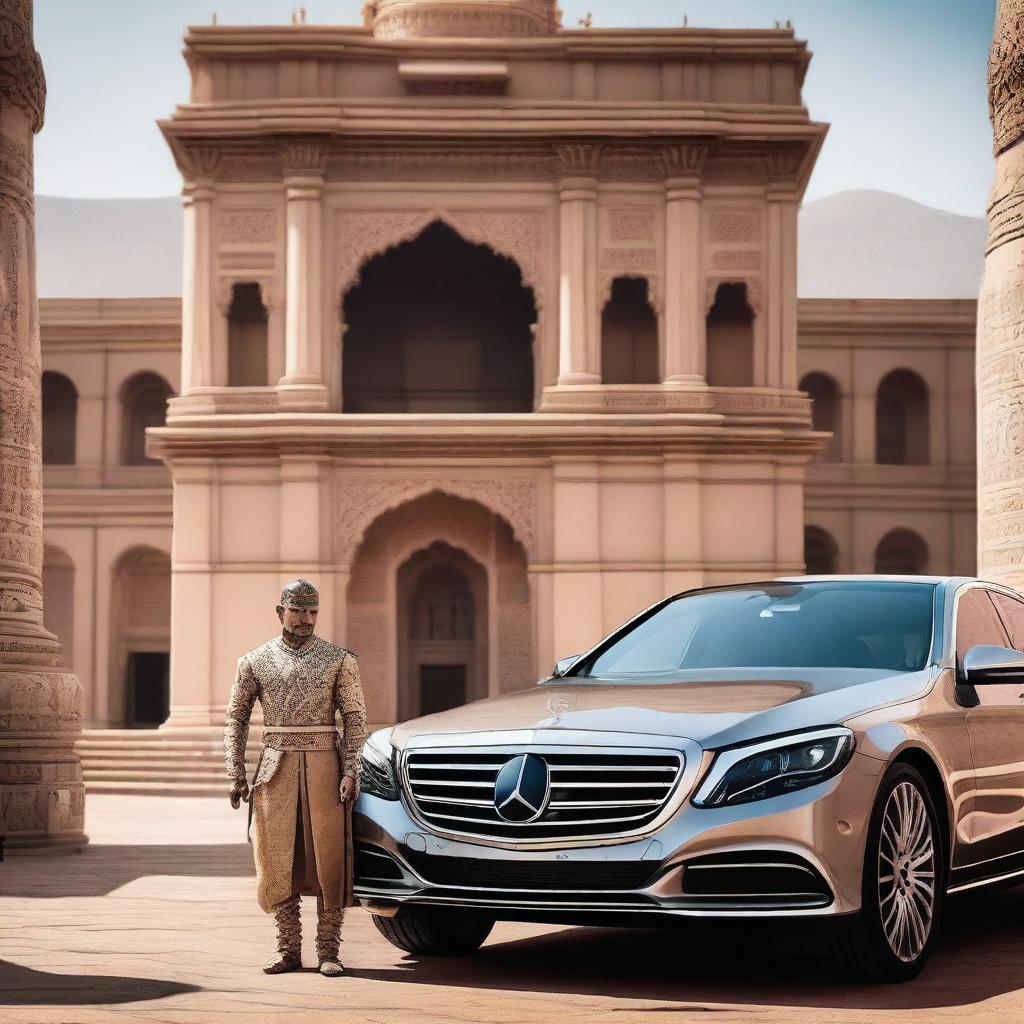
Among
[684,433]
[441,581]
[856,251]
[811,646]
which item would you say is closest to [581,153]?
[684,433]

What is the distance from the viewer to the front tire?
234 inches

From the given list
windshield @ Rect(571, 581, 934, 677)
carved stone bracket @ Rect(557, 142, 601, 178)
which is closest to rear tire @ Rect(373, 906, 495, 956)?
windshield @ Rect(571, 581, 934, 677)

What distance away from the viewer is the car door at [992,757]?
22.9 feet

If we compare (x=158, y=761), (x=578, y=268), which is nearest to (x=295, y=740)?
(x=158, y=761)

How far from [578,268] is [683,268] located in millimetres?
1720

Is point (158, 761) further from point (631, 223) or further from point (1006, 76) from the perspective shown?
point (1006, 76)

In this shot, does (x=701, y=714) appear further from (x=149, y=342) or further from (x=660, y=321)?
(x=149, y=342)

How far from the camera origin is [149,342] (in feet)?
124

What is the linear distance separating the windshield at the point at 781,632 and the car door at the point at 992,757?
0.83 feet

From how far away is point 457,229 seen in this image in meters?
29.2

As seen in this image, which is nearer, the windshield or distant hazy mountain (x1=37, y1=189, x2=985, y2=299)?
the windshield

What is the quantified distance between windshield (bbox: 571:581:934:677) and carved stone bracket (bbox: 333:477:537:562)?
20298 mm

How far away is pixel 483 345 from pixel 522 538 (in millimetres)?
6022

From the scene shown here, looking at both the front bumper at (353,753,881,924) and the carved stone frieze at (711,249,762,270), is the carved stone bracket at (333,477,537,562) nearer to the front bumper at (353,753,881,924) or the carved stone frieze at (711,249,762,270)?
the carved stone frieze at (711,249,762,270)
